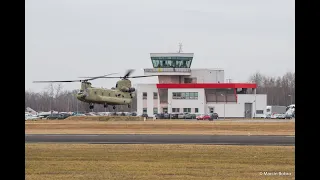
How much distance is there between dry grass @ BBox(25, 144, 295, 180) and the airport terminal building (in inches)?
2553

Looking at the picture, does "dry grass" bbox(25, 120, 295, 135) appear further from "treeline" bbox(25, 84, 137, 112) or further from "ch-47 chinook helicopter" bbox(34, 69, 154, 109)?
"treeline" bbox(25, 84, 137, 112)

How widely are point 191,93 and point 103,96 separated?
2781 cm

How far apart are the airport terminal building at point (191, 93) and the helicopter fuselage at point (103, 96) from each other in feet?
73.3

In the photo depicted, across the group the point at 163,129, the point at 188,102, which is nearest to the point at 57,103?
the point at 188,102

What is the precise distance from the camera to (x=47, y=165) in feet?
52.7

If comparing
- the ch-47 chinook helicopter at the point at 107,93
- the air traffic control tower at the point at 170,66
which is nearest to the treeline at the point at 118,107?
the air traffic control tower at the point at 170,66

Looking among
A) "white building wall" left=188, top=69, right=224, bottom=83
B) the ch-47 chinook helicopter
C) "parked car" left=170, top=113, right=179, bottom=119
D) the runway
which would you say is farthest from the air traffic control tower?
the runway

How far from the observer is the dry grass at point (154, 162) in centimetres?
1375

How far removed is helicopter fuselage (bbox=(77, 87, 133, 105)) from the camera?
5930 centimetres

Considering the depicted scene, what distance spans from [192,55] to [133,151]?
73.0 meters

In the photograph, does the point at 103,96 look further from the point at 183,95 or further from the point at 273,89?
the point at 273,89

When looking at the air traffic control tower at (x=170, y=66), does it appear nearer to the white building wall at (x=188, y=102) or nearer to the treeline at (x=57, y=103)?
the white building wall at (x=188, y=102)
